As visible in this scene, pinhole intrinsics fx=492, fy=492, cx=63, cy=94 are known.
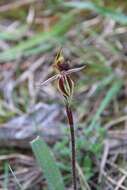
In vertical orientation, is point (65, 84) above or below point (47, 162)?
above

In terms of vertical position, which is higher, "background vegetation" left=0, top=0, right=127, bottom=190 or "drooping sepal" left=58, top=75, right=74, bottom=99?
"drooping sepal" left=58, top=75, right=74, bottom=99

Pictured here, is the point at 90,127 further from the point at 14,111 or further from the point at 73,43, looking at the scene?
the point at 73,43

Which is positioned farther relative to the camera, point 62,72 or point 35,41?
point 35,41

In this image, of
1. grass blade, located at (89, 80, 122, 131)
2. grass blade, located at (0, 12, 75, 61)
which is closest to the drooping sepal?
grass blade, located at (89, 80, 122, 131)

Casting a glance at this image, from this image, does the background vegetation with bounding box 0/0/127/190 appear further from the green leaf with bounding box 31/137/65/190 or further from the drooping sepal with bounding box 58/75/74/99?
the drooping sepal with bounding box 58/75/74/99

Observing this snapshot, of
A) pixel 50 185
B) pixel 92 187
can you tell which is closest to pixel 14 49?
pixel 92 187

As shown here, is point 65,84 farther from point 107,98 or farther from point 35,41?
point 35,41

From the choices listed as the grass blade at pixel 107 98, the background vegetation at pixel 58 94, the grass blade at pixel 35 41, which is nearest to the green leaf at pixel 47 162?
the background vegetation at pixel 58 94

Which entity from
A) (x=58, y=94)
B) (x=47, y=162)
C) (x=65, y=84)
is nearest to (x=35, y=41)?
(x=58, y=94)
